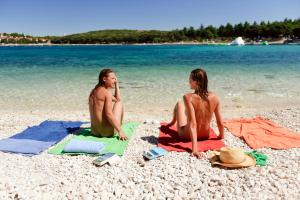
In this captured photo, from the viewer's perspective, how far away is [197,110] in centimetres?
616

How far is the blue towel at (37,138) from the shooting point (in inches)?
245

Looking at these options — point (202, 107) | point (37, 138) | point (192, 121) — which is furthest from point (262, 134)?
point (37, 138)

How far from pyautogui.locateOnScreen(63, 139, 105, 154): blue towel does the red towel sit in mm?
1154

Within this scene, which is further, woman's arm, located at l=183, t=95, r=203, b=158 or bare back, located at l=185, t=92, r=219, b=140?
bare back, located at l=185, t=92, r=219, b=140

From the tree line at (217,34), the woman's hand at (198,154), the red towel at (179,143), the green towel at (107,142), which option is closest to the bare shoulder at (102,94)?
the green towel at (107,142)

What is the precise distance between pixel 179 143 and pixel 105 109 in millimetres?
1588

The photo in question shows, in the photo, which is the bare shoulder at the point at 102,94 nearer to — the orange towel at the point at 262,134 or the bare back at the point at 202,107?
the bare back at the point at 202,107

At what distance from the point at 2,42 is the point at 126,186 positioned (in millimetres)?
208010

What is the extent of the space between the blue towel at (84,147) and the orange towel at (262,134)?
2825 millimetres

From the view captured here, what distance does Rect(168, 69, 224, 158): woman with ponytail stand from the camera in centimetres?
597

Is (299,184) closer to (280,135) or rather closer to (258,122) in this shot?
(280,135)

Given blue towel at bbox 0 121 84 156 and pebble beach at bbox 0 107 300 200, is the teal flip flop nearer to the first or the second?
pebble beach at bbox 0 107 300 200

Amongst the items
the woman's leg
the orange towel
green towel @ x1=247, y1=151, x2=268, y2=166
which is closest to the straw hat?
green towel @ x1=247, y1=151, x2=268, y2=166

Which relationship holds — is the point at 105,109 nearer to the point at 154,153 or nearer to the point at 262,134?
the point at 154,153
